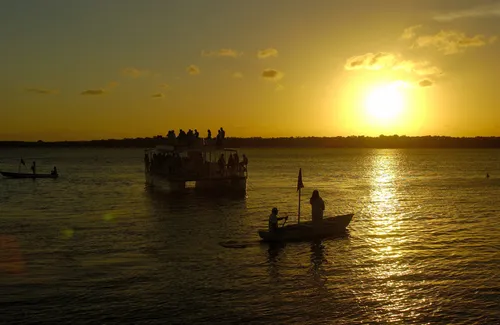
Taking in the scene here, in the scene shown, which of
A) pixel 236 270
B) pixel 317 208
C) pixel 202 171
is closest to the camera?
pixel 236 270

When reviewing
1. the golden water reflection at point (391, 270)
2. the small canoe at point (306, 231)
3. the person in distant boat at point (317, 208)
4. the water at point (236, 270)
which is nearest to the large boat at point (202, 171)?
the water at point (236, 270)

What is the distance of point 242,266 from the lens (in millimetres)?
21750

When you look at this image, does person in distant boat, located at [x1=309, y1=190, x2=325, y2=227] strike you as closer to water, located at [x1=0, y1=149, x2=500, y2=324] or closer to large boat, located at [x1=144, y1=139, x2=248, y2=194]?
water, located at [x1=0, y1=149, x2=500, y2=324]

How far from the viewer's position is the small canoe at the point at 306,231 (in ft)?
86.0

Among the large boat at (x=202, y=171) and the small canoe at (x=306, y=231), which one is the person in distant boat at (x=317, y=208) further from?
the large boat at (x=202, y=171)

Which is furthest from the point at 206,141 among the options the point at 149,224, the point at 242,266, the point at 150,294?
the point at 150,294

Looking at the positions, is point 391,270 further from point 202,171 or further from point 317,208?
point 202,171

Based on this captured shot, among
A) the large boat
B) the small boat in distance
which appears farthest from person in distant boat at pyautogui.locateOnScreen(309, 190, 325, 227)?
the large boat

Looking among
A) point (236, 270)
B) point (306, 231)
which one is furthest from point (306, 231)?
point (236, 270)

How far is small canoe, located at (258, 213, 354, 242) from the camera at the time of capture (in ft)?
86.0

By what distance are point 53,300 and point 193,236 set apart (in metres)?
12.0

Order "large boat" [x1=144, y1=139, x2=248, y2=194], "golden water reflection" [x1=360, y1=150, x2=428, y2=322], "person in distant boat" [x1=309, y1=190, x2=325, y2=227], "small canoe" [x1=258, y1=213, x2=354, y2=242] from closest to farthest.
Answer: "golden water reflection" [x1=360, y1=150, x2=428, y2=322]
"small canoe" [x1=258, y1=213, x2=354, y2=242]
"person in distant boat" [x1=309, y1=190, x2=325, y2=227]
"large boat" [x1=144, y1=139, x2=248, y2=194]

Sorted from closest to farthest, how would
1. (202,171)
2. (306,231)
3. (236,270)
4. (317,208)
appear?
(236,270) < (306,231) < (317,208) < (202,171)

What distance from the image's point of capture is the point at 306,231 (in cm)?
2722
